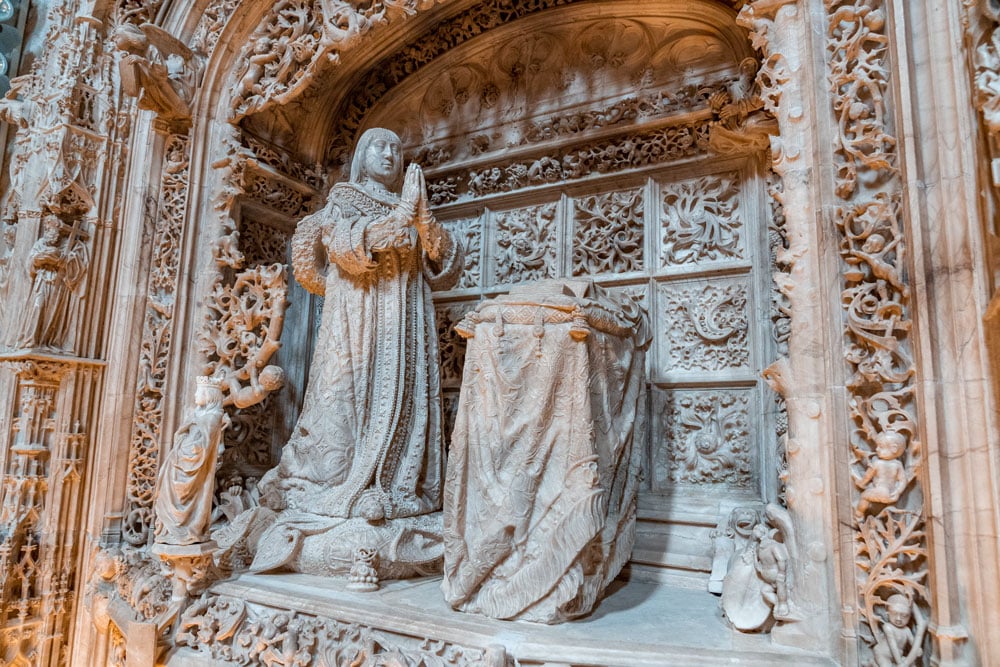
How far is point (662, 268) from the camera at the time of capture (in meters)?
4.03

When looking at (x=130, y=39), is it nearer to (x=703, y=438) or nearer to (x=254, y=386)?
(x=254, y=386)

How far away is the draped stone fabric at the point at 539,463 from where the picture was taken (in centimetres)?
261

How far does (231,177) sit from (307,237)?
2.92 feet

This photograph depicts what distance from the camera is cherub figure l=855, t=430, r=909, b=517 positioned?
216 cm

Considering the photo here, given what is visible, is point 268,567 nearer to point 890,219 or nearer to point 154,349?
point 154,349

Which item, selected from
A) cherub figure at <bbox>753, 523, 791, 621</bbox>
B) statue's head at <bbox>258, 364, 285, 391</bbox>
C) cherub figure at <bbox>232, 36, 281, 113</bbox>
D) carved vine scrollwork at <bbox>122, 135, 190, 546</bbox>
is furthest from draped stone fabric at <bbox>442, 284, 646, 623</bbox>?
cherub figure at <bbox>232, 36, 281, 113</bbox>

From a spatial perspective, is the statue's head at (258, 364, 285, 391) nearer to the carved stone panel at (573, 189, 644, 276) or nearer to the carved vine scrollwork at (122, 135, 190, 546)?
the carved vine scrollwork at (122, 135, 190, 546)

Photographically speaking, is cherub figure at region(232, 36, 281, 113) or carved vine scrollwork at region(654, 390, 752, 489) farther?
cherub figure at region(232, 36, 281, 113)

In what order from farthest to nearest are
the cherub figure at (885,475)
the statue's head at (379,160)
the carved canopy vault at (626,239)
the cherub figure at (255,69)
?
the cherub figure at (255,69) < the statue's head at (379,160) < the carved canopy vault at (626,239) < the cherub figure at (885,475)

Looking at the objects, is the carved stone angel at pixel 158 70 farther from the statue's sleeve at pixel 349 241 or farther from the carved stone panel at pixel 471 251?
the carved stone panel at pixel 471 251

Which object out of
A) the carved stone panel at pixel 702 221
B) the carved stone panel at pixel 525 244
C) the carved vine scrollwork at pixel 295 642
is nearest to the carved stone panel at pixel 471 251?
the carved stone panel at pixel 525 244

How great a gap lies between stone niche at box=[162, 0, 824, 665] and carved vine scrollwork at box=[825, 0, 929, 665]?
0.45 metres

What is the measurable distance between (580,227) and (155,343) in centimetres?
284

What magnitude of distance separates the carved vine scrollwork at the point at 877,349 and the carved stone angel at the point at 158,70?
3.83 m
